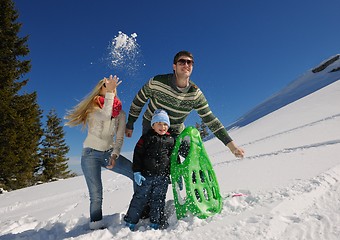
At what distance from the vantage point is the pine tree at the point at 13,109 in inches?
545

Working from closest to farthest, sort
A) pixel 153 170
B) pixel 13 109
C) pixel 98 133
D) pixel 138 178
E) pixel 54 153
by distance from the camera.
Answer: pixel 138 178 < pixel 153 170 < pixel 98 133 < pixel 13 109 < pixel 54 153

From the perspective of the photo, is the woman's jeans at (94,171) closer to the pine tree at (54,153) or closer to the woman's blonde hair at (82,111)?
the woman's blonde hair at (82,111)

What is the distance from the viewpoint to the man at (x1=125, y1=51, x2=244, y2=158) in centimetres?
374

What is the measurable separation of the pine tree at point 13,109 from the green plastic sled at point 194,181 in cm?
1295

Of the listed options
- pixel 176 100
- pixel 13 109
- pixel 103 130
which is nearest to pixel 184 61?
pixel 176 100

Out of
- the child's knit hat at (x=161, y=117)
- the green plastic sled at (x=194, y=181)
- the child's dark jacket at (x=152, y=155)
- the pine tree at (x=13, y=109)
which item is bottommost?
the green plastic sled at (x=194, y=181)

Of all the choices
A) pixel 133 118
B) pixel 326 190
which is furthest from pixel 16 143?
pixel 326 190

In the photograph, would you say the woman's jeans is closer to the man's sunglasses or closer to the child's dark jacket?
the child's dark jacket

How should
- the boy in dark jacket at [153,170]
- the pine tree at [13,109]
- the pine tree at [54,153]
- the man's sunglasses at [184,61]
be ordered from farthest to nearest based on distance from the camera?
the pine tree at [54,153] < the pine tree at [13,109] < the man's sunglasses at [184,61] < the boy in dark jacket at [153,170]

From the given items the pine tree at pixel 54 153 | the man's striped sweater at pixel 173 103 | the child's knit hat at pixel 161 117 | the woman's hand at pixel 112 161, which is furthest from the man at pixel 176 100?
the pine tree at pixel 54 153

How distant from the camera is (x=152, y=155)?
3.64m

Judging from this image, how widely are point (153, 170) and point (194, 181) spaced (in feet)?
2.29

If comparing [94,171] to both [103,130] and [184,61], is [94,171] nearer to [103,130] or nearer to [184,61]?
[103,130]

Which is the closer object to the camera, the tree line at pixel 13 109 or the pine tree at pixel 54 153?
the tree line at pixel 13 109
